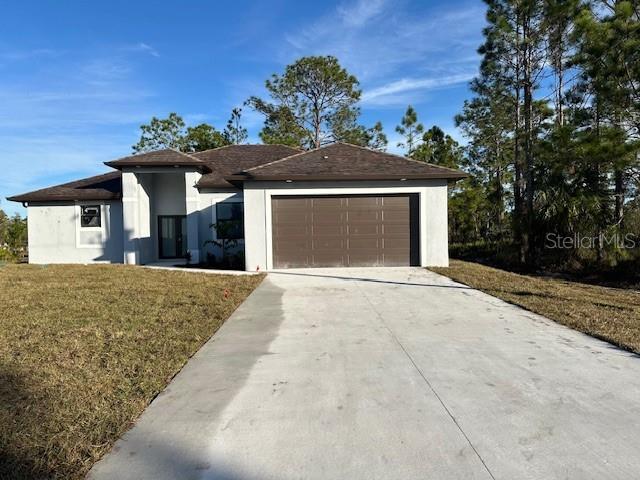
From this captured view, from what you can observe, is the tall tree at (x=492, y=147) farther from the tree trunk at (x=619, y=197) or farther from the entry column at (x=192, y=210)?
the entry column at (x=192, y=210)

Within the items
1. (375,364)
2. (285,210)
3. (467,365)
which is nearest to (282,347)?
(375,364)

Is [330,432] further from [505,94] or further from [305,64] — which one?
[305,64]

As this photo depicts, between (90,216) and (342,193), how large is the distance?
10.9 meters

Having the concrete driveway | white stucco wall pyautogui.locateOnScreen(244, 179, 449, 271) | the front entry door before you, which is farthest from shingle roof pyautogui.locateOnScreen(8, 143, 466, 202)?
the concrete driveway

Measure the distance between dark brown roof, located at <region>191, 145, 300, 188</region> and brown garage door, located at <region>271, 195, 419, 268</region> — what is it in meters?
4.41

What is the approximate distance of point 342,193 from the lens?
1412cm

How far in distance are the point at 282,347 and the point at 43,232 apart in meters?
16.7

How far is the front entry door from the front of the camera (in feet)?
61.5

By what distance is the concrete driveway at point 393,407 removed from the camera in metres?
2.79

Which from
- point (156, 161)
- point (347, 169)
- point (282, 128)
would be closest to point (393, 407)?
point (347, 169)

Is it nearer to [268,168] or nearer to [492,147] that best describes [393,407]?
[268,168]

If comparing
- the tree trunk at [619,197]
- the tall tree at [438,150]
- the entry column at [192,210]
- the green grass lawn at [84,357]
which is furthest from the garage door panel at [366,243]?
the tall tree at [438,150]

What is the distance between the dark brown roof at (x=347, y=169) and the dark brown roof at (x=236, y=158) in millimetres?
3749

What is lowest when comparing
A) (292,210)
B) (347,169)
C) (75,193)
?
(292,210)
